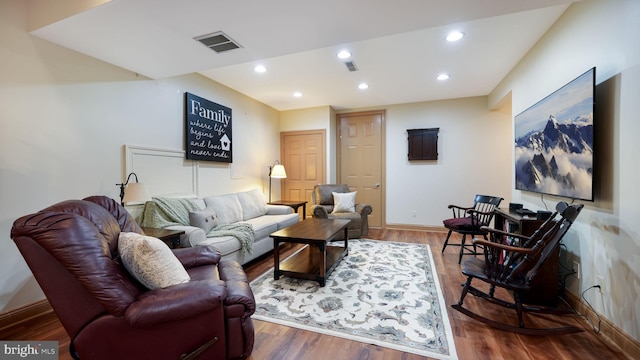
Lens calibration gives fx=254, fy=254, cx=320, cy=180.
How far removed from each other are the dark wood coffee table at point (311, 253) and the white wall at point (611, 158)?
208 cm

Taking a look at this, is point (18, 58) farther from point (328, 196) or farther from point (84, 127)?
point (328, 196)

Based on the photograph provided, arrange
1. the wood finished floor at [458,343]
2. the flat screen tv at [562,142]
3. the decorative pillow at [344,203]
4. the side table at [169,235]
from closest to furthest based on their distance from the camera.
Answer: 1. the wood finished floor at [458,343]
2. the flat screen tv at [562,142]
3. the side table at [169,235]
4. the decorative pillow at [344,203]

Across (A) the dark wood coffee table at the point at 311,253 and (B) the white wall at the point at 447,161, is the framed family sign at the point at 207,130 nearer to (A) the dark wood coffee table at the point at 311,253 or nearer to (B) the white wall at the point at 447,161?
(A) the dark wood coffee table at the point at 311,253

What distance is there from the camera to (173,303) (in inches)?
48.8

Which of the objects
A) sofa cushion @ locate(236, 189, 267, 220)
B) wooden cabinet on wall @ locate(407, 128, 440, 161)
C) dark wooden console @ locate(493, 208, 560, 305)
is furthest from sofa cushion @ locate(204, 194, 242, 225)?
wooden cabinet on wall @ locate(407, 128, 440, 161)

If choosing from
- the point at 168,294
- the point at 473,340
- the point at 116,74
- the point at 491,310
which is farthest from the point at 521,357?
the point at 116,74

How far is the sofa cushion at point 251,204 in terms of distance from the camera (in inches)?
151

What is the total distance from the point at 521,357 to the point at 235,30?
299 centimetres

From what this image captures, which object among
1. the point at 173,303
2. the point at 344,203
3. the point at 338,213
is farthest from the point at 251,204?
the point at 173,303

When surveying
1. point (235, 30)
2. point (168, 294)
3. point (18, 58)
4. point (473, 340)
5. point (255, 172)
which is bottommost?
point (473, 340)

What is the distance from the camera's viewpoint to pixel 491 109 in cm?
448

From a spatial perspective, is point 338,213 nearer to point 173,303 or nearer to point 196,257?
point 196,257

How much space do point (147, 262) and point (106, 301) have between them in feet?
0.76

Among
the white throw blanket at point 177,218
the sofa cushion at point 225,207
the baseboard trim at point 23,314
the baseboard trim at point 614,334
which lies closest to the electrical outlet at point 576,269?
the baseboard trim at point 614,334
